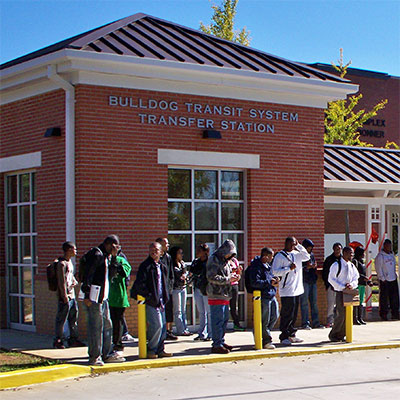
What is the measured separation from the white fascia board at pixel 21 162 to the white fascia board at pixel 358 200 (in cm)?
642

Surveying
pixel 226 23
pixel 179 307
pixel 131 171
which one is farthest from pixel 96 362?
pixel 226 23

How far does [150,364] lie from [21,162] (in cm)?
566

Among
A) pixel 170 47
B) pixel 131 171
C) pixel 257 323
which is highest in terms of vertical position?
pixel 170 47

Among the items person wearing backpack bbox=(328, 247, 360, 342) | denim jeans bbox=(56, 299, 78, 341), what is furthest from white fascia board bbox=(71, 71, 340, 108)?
denim jeans bbox=(56, 299, 78, 341)

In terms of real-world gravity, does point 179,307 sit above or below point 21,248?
below

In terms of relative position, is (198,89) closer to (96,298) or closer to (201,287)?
(201,287)

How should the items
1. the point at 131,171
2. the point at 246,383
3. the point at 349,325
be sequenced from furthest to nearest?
the point at 131,171 → the point at 349,325 → the point at 246,383

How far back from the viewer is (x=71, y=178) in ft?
43.6

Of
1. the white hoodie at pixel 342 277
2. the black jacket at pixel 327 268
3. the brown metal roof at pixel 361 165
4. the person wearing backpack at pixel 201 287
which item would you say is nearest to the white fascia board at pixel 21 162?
the person wearing backpack at pixel 201 287

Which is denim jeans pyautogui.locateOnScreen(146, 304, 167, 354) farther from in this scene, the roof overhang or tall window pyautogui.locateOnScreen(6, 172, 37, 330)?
the roof overhang

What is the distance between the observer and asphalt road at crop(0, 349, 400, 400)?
9023 mm

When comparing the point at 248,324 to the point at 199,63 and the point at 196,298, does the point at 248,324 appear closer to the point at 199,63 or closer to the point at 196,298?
the point at 196,298

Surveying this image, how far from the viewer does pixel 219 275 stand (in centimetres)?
1183

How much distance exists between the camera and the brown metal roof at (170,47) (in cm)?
1373
